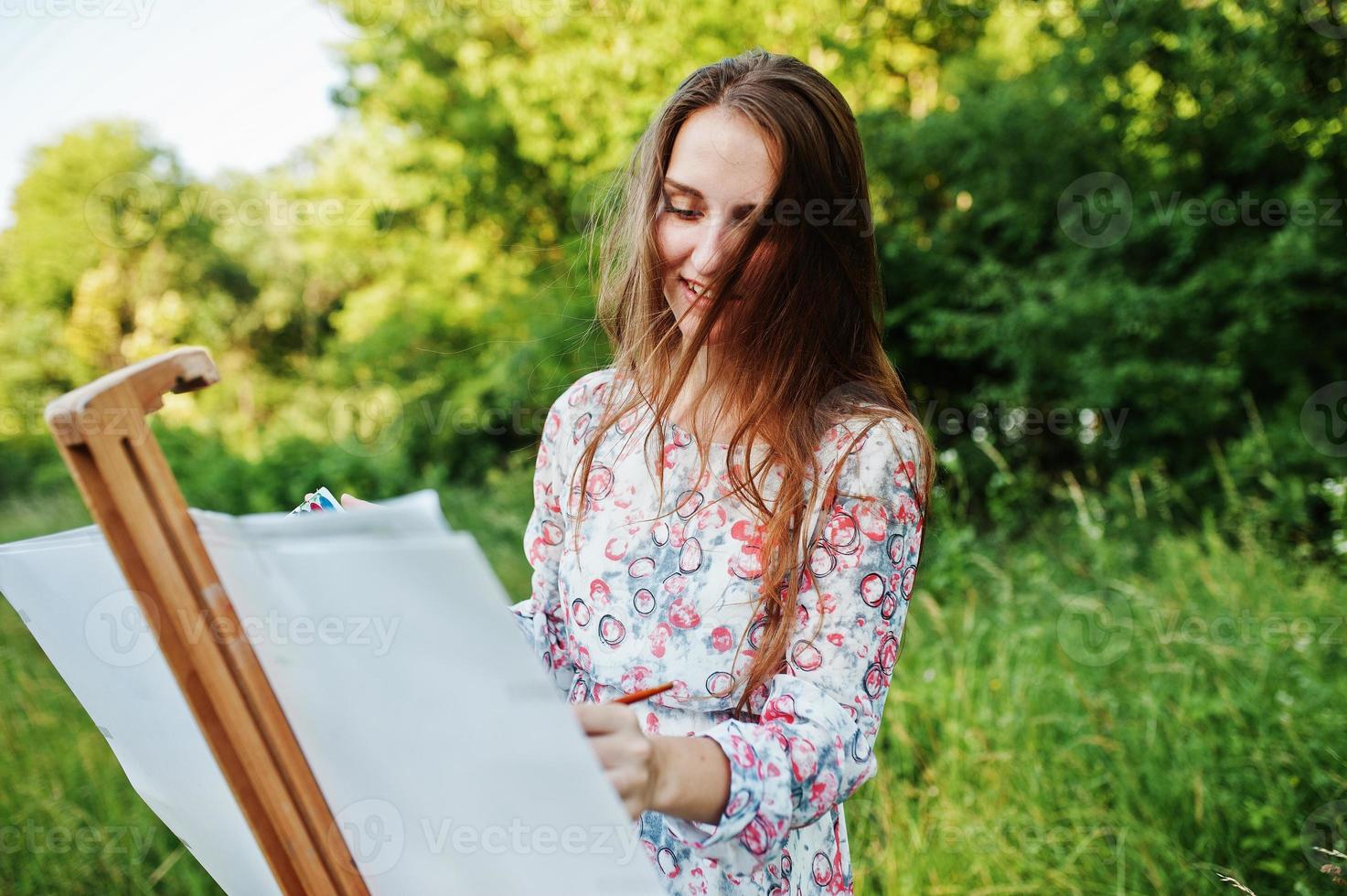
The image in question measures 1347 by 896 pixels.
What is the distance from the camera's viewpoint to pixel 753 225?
1145 millimetres

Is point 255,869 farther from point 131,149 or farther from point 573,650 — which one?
point 131,149

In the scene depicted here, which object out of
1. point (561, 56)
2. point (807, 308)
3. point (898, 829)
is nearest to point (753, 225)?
point (807, 308)

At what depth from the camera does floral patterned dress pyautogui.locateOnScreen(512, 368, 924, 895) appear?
0.87 metres

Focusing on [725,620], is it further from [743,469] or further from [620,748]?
[620,748]

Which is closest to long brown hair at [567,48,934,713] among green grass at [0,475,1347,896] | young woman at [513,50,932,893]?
young woman at [513,50,932,893]

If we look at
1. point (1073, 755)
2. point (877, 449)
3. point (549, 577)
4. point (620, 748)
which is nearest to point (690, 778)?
point (620, 748)

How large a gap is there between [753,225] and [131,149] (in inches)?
909

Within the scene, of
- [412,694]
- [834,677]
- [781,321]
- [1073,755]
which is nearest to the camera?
[412,694]

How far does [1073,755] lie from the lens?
2611 millimetres

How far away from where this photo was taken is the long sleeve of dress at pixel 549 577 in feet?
4.28

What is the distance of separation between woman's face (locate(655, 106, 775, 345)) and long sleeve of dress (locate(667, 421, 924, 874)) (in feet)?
0.99

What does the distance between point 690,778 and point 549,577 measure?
0.58 metres

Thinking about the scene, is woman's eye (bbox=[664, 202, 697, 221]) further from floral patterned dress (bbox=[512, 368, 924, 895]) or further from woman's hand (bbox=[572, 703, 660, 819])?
woman's hand (bbox=[572, 703, 660, 819])

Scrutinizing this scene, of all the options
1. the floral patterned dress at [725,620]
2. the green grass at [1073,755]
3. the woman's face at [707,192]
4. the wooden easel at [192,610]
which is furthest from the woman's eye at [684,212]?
the green grass at [1073,755]
